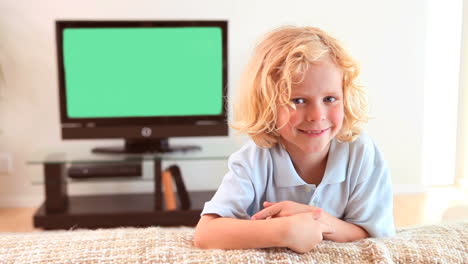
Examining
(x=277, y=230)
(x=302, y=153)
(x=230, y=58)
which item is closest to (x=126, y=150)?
(x=230, y=58)

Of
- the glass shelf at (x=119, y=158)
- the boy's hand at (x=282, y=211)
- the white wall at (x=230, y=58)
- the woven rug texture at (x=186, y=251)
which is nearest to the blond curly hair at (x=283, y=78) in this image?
the boy's hand at (x=282, y=211)

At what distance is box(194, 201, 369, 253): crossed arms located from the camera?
71 cm

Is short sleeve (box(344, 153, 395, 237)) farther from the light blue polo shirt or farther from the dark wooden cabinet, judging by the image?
the dark wooden cabinet

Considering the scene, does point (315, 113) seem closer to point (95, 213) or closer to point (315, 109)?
point (315, 109)

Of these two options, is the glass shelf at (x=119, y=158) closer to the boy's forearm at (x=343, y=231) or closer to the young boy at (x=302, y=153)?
the young boy at (x=302, y=153)

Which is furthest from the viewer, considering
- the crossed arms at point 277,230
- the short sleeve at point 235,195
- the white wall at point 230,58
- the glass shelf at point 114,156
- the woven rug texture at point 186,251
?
the white wall at point 230,58

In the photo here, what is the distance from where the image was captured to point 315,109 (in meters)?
0.93

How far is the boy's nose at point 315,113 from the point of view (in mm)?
929

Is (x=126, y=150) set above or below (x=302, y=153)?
below

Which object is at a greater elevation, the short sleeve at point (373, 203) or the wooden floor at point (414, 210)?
the short sleeve at point (373, 203)

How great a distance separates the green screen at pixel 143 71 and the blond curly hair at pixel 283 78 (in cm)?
194

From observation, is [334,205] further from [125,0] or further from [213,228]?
[125,0]

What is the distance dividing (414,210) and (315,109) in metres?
2.42

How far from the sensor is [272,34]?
102 centimetres
